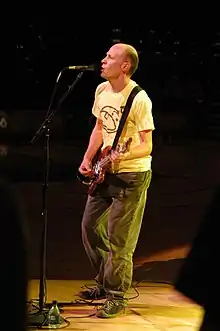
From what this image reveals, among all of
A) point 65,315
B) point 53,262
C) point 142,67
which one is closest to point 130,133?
point 65,315

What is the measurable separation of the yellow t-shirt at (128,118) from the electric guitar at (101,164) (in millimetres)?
33

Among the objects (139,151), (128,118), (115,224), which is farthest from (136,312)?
(128,118)

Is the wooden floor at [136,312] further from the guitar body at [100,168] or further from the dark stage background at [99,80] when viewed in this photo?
the dark stage background at [99,80]

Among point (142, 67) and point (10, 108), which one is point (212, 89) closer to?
point (142, 67)

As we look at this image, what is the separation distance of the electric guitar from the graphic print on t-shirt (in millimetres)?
110

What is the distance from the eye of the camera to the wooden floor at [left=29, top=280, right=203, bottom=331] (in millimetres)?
4203

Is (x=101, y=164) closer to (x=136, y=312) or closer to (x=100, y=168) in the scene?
(x=100, y=168)

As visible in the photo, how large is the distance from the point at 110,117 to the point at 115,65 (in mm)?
298

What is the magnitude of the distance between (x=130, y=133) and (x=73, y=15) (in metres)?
10.2

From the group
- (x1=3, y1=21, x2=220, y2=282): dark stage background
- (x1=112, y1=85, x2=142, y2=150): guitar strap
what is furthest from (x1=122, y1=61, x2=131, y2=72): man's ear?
(x1=3, y1=21, x2=220, y2=282): dark stage background

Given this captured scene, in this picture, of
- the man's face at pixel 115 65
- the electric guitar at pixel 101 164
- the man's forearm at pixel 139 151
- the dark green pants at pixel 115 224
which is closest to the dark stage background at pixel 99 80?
the dark green pants at pixel 115 224

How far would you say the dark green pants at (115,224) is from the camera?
14.0 ft

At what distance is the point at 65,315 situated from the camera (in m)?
4.40

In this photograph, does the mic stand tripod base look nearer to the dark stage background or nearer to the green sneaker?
the green sneaker
